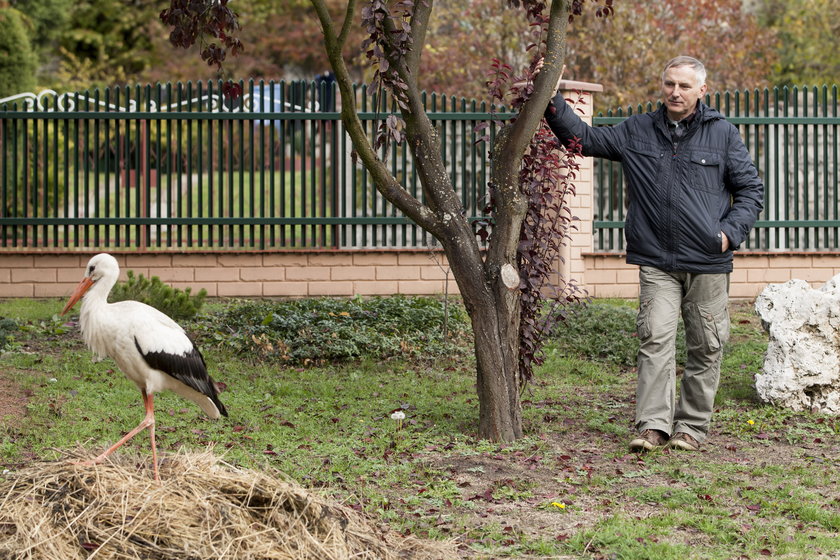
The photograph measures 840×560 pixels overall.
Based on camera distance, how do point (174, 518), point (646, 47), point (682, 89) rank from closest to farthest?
1. point (174, 518)
2. point (682, 89)
3. point (646, 47)

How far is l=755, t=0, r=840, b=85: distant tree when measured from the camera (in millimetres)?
21734

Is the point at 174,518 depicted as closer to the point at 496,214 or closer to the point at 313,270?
the point at 496,214

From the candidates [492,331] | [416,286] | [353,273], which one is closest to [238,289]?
[353,273]

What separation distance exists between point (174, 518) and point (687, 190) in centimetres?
365

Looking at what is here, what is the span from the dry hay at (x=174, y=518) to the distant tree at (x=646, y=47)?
13.4 meters

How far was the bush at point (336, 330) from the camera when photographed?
9.05 meters

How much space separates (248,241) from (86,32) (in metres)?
18.3

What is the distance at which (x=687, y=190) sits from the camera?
6422 mm

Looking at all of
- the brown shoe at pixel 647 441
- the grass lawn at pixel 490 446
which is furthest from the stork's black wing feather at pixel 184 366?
the brown shoe at pixel 647 441

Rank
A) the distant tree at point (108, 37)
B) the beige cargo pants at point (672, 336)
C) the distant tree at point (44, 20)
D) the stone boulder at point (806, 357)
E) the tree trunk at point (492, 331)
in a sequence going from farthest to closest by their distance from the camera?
the distant tree at point (108, 37)
the distant tree at point (44, 20)
the stone boulder at point (806, 357)
the tree trunk at point (492, 331)
the beige cargo pants at point (672, 336)

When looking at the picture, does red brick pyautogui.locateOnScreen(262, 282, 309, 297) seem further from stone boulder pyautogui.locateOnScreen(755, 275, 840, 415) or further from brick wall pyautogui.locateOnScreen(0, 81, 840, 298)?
stone boulder pyautogui.locateOnScreen(755, 275, 840, 415)

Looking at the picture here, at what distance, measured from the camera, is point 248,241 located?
12.9m

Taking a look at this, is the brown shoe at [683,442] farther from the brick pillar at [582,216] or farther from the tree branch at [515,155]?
the brick pillar at [582,216]

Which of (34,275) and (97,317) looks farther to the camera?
(34,275)
